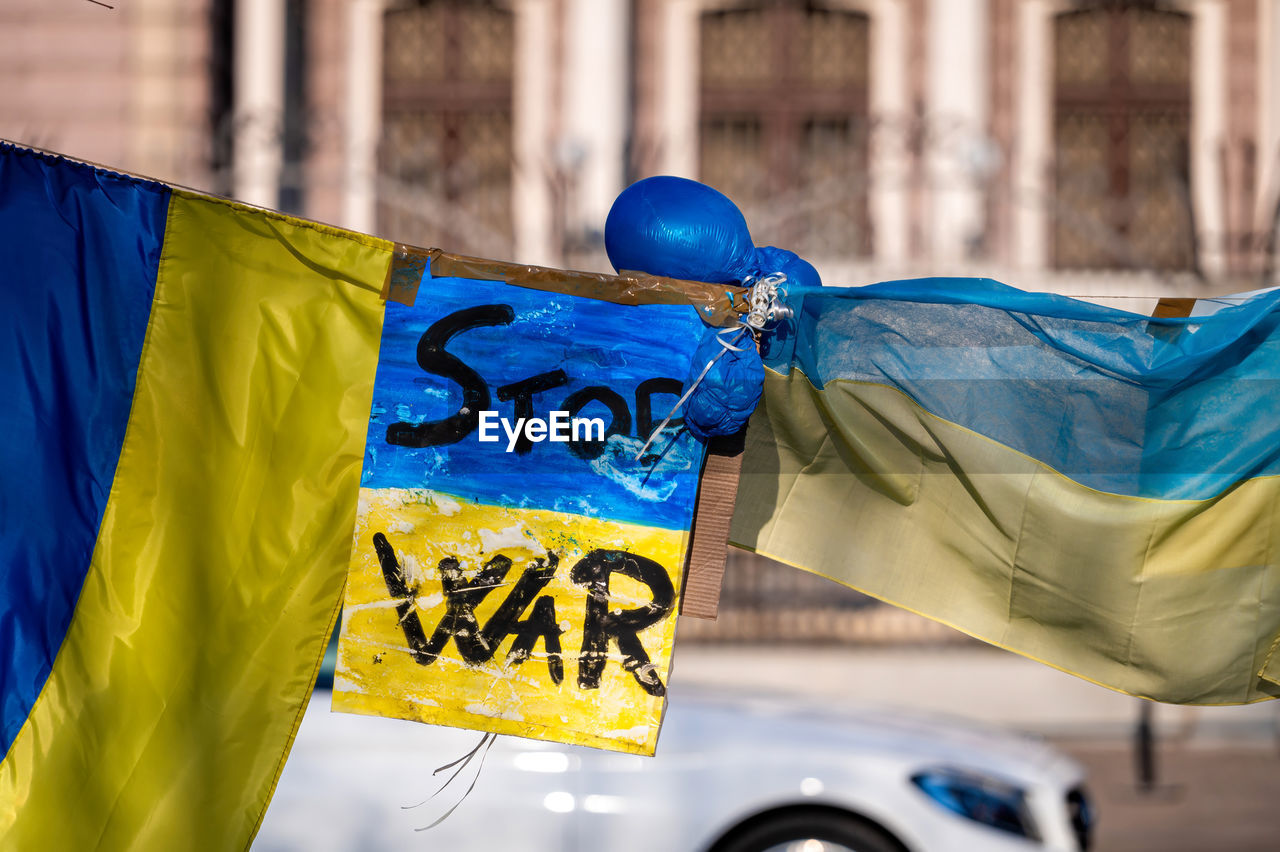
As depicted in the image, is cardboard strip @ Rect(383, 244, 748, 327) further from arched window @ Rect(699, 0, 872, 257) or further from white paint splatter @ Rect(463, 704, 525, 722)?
arched window @ Rect(699, 0, 872, 257)

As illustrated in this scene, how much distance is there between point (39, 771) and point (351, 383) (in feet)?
3.43

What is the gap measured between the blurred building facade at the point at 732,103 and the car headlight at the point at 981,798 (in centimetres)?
683

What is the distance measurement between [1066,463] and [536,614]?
4.24ft

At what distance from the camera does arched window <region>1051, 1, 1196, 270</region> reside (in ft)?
39.4

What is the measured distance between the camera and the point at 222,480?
2.65m

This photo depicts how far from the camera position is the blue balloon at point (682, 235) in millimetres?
2699

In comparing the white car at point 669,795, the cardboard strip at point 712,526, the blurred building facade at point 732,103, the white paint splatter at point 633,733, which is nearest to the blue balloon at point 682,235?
the cardboard strip at point 712,526

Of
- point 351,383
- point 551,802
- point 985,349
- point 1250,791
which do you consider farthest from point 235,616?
point 1250,791

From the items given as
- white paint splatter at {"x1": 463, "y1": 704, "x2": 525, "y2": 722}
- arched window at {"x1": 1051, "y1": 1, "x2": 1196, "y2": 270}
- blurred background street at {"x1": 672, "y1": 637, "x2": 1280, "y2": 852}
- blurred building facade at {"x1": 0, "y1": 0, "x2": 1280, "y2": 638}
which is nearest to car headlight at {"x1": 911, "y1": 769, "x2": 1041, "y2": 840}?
white paint splatter at {"x1": 463, "y1": 704, "x2": 525, "y2": 722}

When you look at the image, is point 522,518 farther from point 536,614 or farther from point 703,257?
point 703,257

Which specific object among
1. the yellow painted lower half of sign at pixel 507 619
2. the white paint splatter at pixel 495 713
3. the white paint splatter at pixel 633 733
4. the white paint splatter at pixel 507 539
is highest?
the white paint splatter at pixel 507 539

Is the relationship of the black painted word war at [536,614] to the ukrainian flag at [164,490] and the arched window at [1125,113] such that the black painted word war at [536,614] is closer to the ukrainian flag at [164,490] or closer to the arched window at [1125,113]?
the ukrainian flag at [164,490]

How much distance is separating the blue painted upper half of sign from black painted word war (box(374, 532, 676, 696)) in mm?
126

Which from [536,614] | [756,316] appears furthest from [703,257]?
[536,614]
